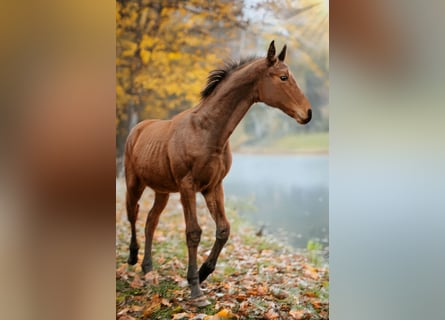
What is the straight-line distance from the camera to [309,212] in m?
2.35

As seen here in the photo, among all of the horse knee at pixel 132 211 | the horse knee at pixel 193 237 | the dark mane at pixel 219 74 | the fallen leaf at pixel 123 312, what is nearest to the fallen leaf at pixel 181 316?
the fallen leaf at pixel 123 312

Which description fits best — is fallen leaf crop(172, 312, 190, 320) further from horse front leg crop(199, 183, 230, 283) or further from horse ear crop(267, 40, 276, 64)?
horse ear crop(267, 40, 276, 64)

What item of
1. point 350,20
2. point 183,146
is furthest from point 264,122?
point 350,20

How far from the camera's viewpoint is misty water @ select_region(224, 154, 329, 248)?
2340 millimetres

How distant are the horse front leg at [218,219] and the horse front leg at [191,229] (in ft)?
0.19

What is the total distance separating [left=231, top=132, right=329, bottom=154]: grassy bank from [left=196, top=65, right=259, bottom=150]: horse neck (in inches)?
3.3

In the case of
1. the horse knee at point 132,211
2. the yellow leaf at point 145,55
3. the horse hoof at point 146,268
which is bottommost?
the horse hoof at point 146,268

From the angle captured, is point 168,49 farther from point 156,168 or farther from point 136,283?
point 136,283

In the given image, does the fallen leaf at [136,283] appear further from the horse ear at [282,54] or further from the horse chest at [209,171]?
the horse ear at [282,54]

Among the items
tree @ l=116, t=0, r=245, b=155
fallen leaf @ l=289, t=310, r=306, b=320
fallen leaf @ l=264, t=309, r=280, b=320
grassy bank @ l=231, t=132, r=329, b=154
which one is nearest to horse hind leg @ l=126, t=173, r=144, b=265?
tree @ l=116, t=0, r=245, b=155

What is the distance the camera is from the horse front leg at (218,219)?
2336 millimetres

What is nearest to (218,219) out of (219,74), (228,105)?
(228,105)

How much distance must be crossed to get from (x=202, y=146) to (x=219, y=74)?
359mm

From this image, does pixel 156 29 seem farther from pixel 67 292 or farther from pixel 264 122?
pixel 67 292
